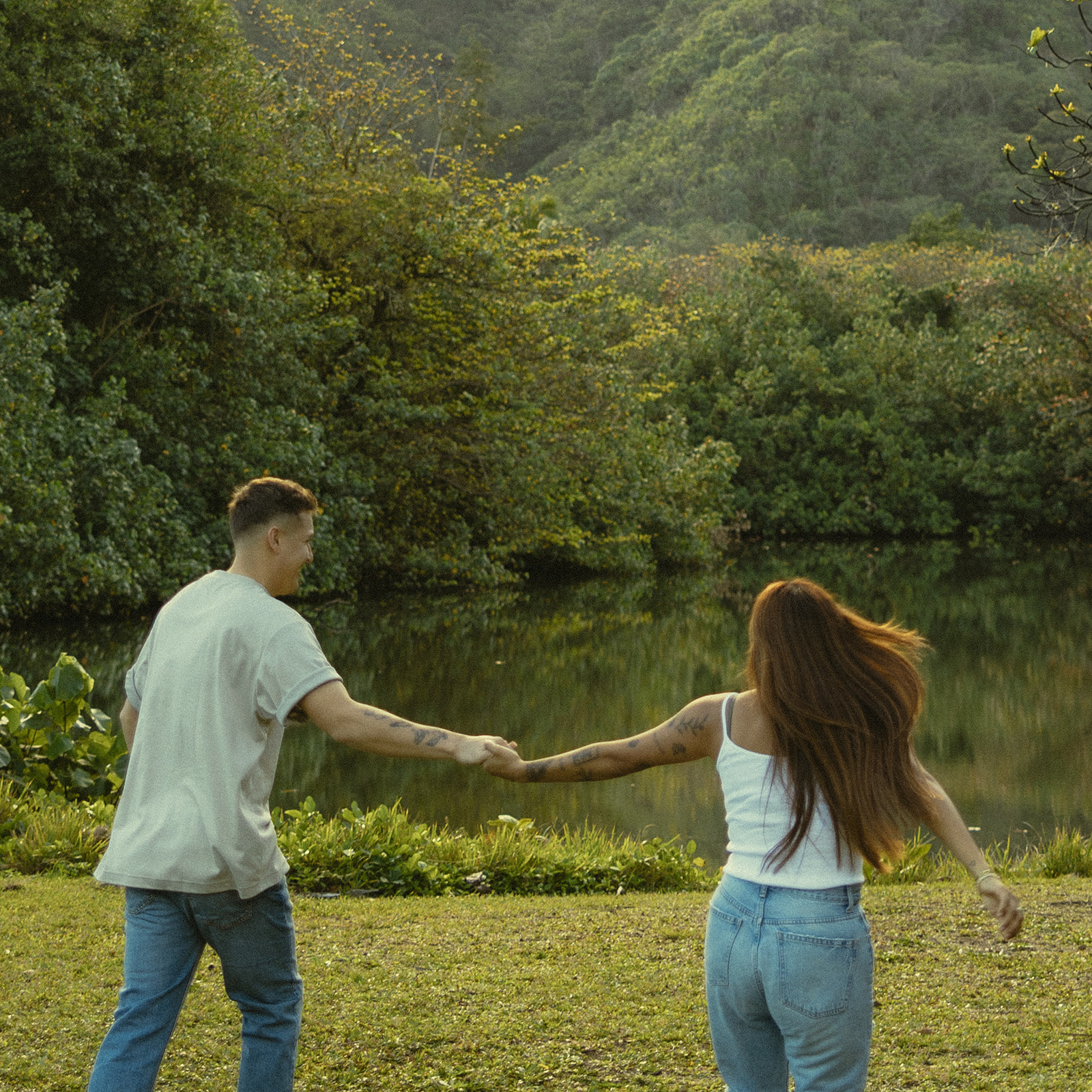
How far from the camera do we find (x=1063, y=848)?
314 inches

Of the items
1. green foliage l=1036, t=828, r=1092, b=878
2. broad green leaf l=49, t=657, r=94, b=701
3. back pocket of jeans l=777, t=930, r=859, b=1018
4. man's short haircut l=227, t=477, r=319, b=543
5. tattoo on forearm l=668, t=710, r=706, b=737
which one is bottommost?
green foliage l=1036, t=828, r=1092, b=878

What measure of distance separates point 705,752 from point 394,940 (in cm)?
292

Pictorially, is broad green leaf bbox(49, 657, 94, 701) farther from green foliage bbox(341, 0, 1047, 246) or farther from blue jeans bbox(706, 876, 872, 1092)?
green foliage bbox(341, 0, 1047, 246)

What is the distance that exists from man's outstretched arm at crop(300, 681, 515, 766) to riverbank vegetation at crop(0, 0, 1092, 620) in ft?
43.3

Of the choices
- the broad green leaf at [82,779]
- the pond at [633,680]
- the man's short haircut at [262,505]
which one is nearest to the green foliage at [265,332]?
the pond at [633,680]

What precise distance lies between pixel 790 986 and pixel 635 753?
74 cm

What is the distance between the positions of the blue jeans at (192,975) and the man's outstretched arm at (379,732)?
42cm

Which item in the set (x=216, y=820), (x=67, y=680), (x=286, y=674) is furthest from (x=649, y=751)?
(x=67, y=680)

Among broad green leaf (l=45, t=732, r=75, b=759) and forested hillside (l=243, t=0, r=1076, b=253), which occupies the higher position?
forested hillside (l=243, t=0, r=1076, b=253)

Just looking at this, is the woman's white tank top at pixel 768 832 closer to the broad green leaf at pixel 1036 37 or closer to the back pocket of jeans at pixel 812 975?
the back pocket of jeans at pixel 812 975

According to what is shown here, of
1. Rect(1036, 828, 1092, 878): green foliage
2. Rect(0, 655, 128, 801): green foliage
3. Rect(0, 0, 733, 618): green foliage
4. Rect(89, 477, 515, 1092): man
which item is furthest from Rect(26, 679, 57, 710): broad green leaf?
Rect(0, 0, 733, 618): green foliage

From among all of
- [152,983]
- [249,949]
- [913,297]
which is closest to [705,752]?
[249,949]

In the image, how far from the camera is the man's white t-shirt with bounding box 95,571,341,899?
3.08 m

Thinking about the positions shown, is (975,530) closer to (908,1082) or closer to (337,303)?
(337,303)
